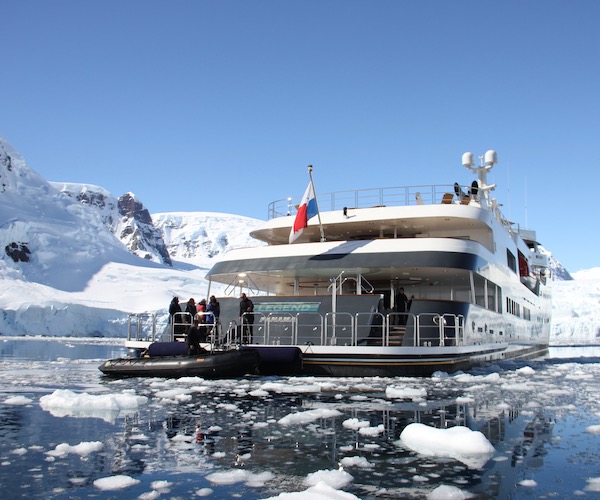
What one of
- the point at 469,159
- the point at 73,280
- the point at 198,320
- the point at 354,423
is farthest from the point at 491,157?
the point at 73,280

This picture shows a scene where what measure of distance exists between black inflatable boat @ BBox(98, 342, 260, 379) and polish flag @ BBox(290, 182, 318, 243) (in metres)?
4.39

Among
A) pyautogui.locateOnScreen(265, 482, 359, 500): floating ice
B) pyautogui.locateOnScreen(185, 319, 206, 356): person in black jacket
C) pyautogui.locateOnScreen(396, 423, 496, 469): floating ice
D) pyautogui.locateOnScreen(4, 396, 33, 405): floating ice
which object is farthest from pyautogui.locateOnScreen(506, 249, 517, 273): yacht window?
pyautogui.locateOnScreen(265, 482, 359, 500): floating ice

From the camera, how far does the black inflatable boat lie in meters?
12.4

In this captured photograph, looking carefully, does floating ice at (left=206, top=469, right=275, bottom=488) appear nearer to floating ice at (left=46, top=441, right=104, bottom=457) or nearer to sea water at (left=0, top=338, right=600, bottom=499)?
sea water at (left=0, top=338, right=600, bottom=499)

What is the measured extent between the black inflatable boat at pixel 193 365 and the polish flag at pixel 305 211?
14.4ft

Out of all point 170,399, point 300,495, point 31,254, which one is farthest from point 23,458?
point 31,254

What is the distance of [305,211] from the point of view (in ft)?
54.2

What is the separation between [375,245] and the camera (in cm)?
1554

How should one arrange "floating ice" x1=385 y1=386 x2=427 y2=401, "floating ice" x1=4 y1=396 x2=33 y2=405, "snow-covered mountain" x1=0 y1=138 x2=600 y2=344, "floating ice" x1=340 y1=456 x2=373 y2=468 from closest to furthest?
"floating ice" x1=340 y1=456 x2=373 y2=468 < "floating ice" x1=4 y1=396 x2=33 y2=405 < "floating ice" x1=385 y1=386 x2=427 y2=401 < "snow-covered mountain" x1=0 y1=138 x2=600 y2=344

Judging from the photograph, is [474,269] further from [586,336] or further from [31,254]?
[31,254]

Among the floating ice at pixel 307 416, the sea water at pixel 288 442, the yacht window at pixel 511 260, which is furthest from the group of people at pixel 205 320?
the yacht window at pixel 511 260

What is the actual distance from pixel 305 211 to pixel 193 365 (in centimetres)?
590

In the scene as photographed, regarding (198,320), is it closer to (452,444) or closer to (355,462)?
(452,444)

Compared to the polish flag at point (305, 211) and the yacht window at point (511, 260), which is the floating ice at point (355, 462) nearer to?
the polish flag at point (305, 211)
